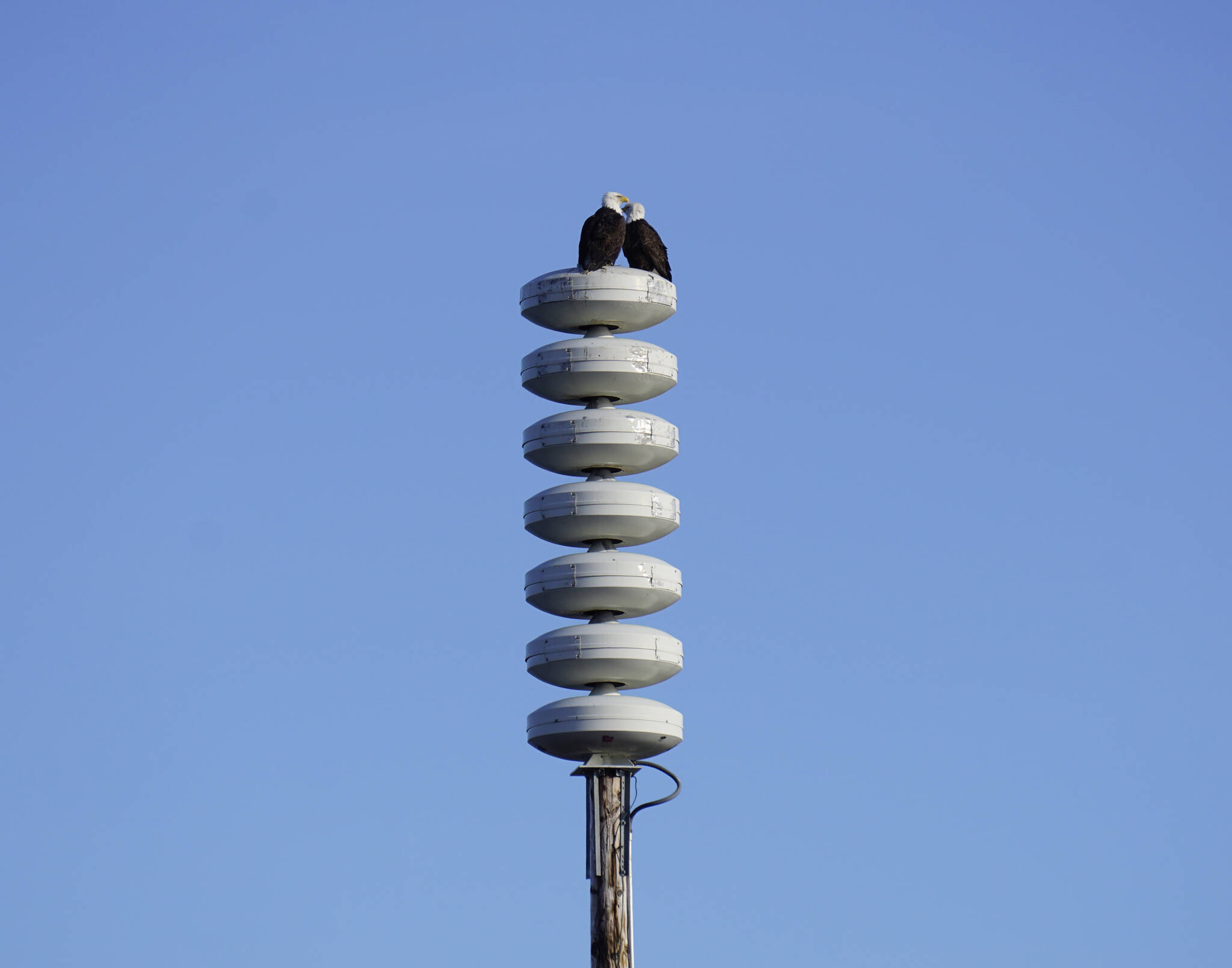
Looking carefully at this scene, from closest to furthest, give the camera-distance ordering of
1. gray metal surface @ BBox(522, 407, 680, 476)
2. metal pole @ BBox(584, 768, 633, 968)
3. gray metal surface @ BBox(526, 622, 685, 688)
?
1. metal pole @ BBox(584, 768, 633, 968)
2. gray metal surface @ BBox(526, 622, 685, 688)
3. gray metal surface @ BBox(522, 407, 680, 476)

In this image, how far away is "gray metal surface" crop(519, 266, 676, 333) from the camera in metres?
36.3

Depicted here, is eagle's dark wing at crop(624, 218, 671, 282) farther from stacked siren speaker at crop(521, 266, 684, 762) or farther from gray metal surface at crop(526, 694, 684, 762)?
gray metal surface at crop(526, 694, 684, 762)

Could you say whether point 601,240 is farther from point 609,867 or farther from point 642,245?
point 609,867

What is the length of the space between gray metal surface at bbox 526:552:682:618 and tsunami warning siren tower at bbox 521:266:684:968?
0.02m

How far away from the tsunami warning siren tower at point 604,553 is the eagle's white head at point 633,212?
3.67 ft

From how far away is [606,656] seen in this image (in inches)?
1356

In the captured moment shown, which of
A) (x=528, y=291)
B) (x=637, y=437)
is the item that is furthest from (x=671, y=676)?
(x=528, y=291)

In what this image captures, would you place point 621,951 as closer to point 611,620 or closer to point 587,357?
point 611,620

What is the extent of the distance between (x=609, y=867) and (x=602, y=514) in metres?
5.32

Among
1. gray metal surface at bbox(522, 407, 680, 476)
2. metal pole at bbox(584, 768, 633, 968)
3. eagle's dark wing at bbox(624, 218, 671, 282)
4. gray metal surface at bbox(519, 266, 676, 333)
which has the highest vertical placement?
eagle's dark wing at bbox(624, 218, 671, 282)

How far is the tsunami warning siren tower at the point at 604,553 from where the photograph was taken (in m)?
34.2

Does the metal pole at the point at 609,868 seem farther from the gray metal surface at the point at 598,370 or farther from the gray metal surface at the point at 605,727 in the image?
the gray metal surface at the point at 598,370

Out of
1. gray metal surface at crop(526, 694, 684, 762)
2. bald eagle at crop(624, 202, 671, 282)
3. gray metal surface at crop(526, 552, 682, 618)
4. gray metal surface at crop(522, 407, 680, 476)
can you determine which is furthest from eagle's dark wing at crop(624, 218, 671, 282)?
gray metal surface at crop(526, 694, 684, 762)

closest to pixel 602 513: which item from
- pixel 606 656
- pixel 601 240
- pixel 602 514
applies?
pixel 602 514
